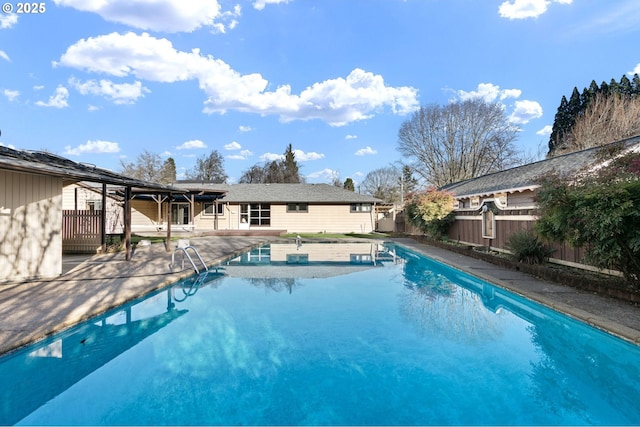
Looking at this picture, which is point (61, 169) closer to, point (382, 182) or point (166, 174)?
point (166, 174)

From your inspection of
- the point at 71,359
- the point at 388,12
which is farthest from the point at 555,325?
the point at 388,12

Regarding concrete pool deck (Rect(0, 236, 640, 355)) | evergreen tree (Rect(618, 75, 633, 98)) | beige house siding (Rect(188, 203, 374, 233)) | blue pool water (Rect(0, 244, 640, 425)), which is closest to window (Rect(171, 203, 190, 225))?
beige house siding (Rect(188, 203, 374, 233))

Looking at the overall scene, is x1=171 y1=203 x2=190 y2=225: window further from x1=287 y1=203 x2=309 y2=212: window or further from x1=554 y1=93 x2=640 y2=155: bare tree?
x1=554 y1=93 x2=640 y2=155: bare tree

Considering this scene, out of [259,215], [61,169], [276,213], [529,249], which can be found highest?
[61,169]

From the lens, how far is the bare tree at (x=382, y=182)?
152ft

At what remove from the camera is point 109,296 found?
6.22 m

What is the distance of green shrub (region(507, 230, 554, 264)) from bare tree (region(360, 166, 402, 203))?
35601mm

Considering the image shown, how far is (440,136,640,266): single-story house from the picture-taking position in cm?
977

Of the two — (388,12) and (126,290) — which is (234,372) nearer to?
(126,290)

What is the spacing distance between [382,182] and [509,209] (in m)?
38.6

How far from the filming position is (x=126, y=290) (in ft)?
21.9

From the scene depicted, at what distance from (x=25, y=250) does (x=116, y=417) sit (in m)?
6.28

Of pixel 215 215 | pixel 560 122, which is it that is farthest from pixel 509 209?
pixel 560 122

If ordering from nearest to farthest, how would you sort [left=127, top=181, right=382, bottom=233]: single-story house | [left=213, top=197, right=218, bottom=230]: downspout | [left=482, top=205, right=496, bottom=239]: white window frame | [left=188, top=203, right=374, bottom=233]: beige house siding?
1. [left=482, top=205, right=496, bottom=239]: white window frame
2. [left=213, top=197, right=218, bottom=230]: downspout
3. [left=127, top=181, right=382, bottom=233]: single-story house
4. [left=188, top=203, right=374, bottom=233]: beige house siding
